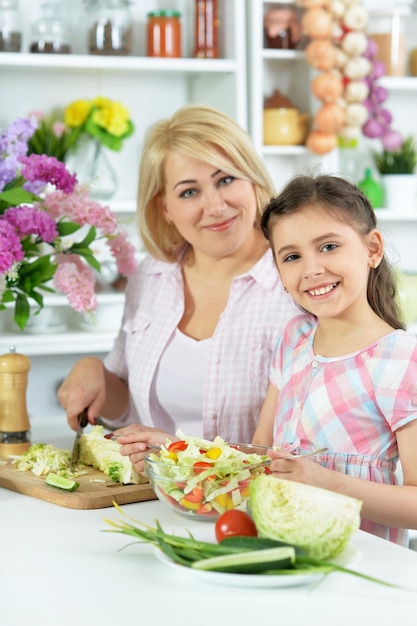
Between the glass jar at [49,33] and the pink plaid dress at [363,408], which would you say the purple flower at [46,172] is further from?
the glass jar at [49,33]

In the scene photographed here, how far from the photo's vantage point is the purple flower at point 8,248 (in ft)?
5.82

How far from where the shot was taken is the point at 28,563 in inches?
51.2

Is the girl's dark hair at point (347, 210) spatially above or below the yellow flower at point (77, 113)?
below

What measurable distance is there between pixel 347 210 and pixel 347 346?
0.22 meters

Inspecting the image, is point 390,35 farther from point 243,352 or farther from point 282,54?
point 243,352

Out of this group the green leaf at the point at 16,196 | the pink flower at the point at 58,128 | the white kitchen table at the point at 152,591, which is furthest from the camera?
the pink flower at the point at 58,128

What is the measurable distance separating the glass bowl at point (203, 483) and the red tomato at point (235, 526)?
12cm

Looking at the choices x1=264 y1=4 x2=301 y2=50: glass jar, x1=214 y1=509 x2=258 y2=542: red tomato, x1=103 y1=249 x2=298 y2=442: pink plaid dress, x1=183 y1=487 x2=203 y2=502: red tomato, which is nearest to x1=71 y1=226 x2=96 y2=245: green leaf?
x1=103 y1=249 x2=298 y2=442: pink plaid dress

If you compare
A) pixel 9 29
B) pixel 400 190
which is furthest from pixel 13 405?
pixel 400 190

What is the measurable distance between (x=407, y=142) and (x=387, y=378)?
254 cm

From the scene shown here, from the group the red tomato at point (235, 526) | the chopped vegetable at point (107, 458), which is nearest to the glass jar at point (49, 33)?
the chopped vegetable at point (107, 458)

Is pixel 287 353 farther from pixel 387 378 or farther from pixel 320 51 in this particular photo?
pixel 320 51

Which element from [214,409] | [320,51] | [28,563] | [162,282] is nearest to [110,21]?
[320,51]

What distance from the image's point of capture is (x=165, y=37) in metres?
3.57
